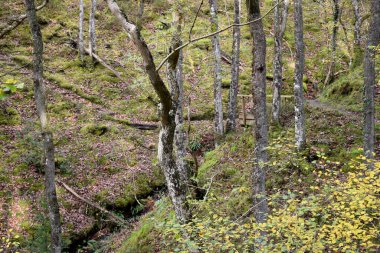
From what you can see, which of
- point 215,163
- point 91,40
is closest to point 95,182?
point 215,163

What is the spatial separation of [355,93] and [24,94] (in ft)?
54.7

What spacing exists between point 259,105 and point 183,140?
3820 mm

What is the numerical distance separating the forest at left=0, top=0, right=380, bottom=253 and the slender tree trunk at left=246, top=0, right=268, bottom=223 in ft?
0.09

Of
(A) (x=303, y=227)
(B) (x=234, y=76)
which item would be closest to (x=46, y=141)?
(A) (x=303, y=227)

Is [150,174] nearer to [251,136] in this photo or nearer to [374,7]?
[251,136]

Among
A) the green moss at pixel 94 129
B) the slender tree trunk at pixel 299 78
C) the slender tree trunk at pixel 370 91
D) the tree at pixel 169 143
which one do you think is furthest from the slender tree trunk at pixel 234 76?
the tree at pixel 169 143

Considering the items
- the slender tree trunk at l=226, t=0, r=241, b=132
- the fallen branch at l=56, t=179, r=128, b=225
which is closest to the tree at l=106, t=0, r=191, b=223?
the fallen branch at l=56, t=179, r=128, b=225

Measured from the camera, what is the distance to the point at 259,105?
271 inches

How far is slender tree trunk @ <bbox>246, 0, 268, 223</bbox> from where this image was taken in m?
6.71

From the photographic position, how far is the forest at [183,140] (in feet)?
20.2

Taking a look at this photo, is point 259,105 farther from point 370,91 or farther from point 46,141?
point 46,141

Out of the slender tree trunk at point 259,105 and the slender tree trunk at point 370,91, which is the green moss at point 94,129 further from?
the slender tree trunk at point 370,91

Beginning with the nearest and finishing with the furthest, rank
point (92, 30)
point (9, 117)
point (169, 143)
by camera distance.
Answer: point (169, 143) → point (9, 117) → point (92, 30)

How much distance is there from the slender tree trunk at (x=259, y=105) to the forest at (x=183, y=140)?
0.09ft
